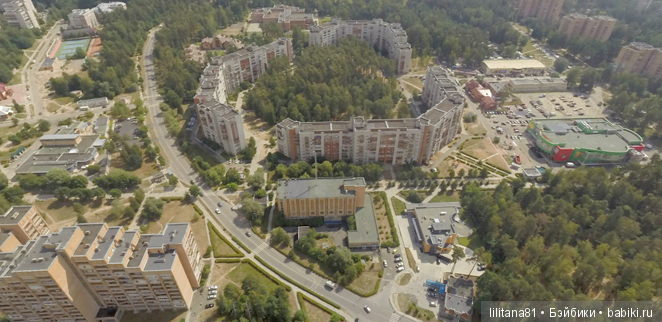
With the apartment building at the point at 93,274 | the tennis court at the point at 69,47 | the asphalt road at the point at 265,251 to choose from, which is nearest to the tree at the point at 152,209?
the asphalt road at the point at 265,251

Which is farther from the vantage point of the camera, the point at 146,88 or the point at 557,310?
the point at 146,88

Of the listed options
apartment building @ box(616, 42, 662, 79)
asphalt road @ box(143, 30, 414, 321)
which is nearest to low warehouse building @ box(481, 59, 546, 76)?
apartment building @ box(616, 42, 662, 79)

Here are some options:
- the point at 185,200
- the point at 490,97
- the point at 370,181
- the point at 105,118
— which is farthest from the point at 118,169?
the point at 490,97

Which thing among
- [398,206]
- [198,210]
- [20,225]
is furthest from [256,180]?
[20,225]

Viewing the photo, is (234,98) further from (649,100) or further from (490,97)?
(649,100)

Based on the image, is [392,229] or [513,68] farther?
[513,68]

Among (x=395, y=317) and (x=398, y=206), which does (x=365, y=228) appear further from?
(x=395, y=317)

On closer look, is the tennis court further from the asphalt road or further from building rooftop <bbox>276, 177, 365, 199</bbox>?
building rooftop <bbox>276, 177, 365, 199</bbox>
